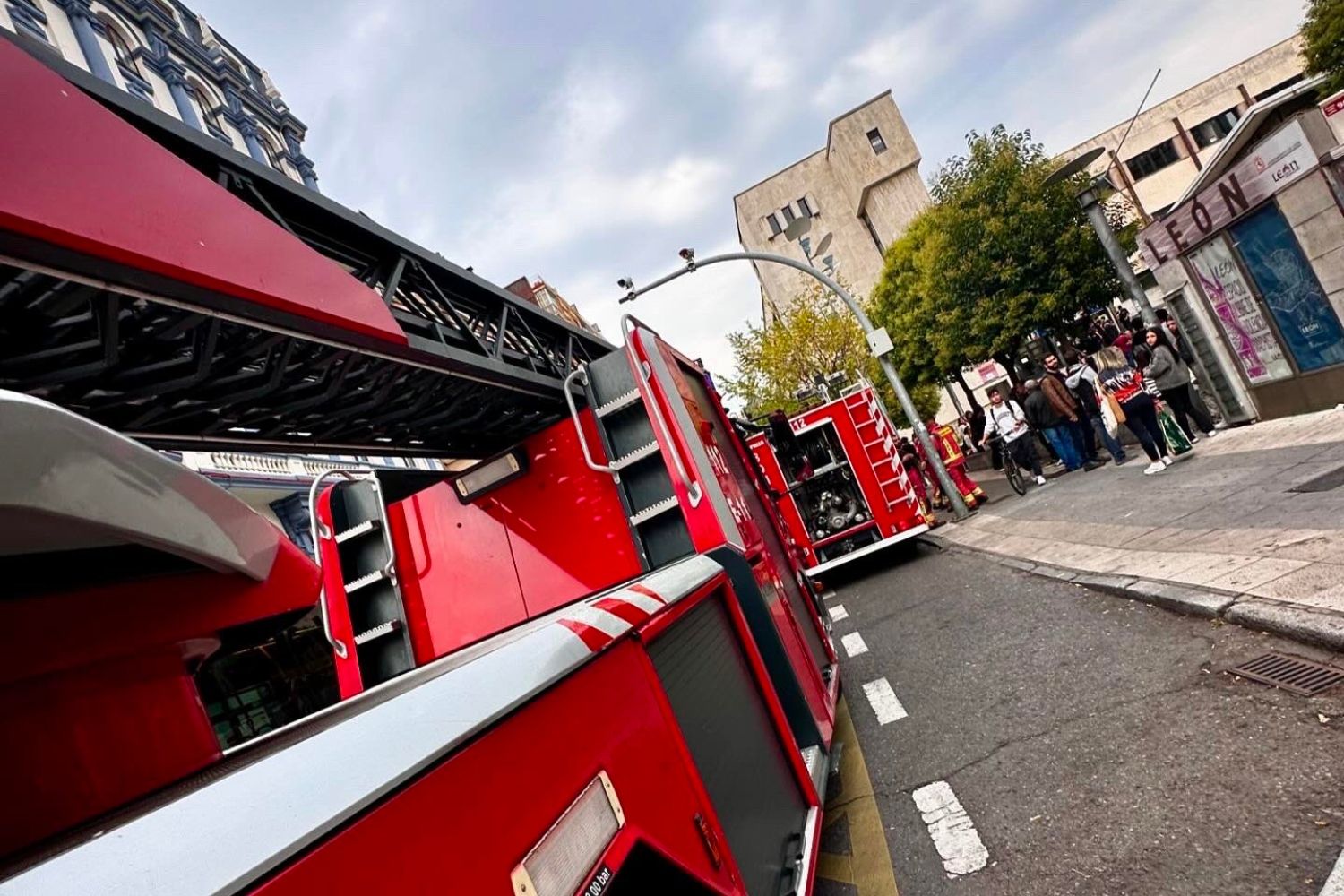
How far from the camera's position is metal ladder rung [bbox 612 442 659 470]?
3.89 metres

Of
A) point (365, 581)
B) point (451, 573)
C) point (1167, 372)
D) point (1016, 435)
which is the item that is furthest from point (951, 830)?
point (1016, 435)

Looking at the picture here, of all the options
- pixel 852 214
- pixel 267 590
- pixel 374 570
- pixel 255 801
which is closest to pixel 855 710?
pixel 374 570

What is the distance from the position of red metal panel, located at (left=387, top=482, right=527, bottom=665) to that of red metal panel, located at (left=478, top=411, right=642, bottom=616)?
92 mm

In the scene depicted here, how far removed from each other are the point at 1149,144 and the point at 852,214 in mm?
16308

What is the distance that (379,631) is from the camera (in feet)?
13.6

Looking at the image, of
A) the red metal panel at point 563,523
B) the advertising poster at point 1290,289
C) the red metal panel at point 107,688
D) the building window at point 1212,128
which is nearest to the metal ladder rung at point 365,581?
the red metal panel at point 563,523

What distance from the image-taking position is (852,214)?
48281 millimetres

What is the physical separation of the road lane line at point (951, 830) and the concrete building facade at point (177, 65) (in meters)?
15.6

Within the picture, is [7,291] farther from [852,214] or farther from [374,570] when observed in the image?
[852,214]

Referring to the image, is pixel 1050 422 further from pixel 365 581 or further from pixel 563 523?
pixel 365 581

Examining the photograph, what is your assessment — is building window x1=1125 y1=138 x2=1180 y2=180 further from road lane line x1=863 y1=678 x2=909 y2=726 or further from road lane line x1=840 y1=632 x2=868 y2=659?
road lane line x1=863 y1=678 x2=909 y2=726

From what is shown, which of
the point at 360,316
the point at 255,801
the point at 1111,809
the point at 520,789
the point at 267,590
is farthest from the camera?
the point at 1111,809

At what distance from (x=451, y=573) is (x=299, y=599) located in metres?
2.18

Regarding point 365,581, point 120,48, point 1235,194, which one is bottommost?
point 365,581
